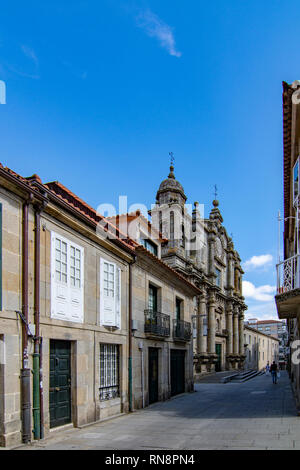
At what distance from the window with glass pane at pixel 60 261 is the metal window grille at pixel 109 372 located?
328cm

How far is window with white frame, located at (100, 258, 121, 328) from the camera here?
41.2ft

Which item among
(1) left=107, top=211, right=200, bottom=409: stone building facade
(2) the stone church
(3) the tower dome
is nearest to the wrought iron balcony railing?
(1) left=107, top=211, right=200, bottom=409: stone building facade

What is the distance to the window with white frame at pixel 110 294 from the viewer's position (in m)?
12.6

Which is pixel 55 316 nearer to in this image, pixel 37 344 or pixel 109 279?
pixel 37 344

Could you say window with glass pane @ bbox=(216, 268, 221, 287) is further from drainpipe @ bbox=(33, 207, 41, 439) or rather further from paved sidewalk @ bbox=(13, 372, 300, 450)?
drainpipe @ bbox=(33, 207, 41, 439)

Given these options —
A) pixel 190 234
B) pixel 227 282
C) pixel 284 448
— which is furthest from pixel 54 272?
pixel 227 282

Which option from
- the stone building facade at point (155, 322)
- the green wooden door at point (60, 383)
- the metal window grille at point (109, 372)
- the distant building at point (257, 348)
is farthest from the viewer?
the distant building at point (257, 348)

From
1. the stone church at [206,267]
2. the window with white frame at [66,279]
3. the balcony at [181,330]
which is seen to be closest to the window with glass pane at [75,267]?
the window with white frame at [66,279]

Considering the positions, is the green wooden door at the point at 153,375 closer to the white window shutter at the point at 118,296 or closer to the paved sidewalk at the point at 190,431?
the paved sidewalk at the point at 190,431

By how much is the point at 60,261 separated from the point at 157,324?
23.4ft

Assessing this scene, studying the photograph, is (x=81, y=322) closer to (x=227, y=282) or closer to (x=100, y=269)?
(x=100, y=269)

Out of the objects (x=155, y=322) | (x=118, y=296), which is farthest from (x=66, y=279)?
(x=155, y=322)

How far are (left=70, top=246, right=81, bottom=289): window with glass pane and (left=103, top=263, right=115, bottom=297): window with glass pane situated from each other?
63.4 inches

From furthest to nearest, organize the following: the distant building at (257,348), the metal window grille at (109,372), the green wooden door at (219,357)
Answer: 1. the distant building at (257,348)
2. the green wooden door at (219,357)
3. the metal window grille at (109,372)
